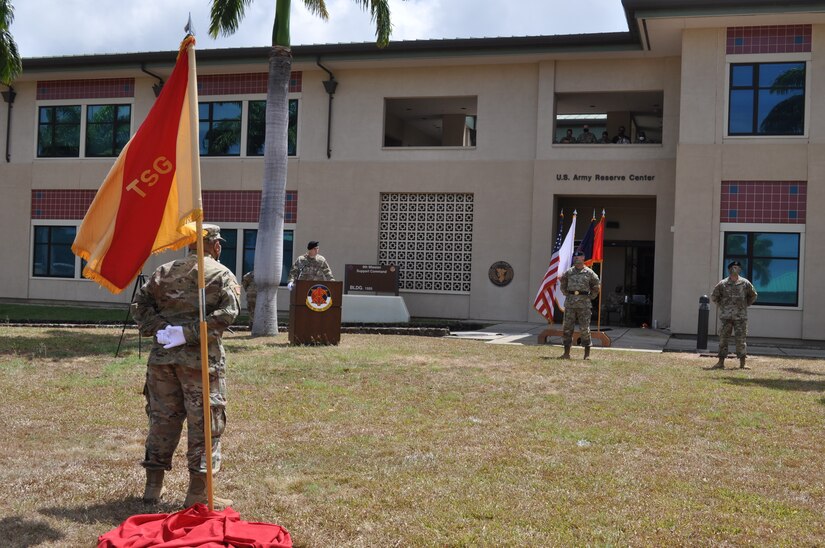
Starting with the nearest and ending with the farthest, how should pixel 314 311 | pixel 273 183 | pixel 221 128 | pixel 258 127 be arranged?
pixel 314 311, pixel 273 183, pixel 258 127, pixel 221 128

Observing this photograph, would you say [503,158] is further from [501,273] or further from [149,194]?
[149,194]

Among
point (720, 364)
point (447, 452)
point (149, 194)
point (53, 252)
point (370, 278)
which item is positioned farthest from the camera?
point (53, 252)

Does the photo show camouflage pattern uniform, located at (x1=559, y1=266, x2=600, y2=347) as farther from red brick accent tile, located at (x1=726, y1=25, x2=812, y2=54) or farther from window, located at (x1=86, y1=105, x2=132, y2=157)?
window, located at (x1=86, y1=105, x2=132, y2=157)

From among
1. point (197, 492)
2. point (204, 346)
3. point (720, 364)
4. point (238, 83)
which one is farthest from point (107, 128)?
point (204, 346)

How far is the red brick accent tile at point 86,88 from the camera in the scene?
2870 centimetres

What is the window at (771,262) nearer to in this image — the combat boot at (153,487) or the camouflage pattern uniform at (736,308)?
the camouflage pattern uniform at (736,308)

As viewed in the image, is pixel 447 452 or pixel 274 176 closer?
pixel 447 452

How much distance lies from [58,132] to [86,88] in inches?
70.9

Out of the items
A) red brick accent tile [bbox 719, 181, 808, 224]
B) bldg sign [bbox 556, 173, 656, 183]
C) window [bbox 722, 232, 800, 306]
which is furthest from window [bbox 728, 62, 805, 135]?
bldg sign [bbox 556, 173, 656, 183]

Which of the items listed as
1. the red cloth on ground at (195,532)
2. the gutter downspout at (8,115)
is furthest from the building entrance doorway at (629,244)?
the red cloth on ground at (195,532)

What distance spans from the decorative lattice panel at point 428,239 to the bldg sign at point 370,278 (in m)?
1.70

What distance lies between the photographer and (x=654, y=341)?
1994 centimetres

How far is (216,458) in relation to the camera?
602 centimetres

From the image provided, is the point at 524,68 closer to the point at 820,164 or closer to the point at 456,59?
the point at 456,59
